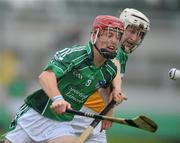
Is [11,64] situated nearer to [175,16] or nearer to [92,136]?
[175,16]

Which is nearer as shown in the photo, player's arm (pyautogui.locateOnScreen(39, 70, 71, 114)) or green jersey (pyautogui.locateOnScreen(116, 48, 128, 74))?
player's arm (pyautogui.locateOnScreen(39, 70, 71, 114))

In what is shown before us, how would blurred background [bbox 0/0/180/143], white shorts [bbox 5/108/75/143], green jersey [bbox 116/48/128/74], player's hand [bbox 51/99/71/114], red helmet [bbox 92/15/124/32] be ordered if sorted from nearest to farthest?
1. player's hand [bbox 51/99/71/114]
2. red helmet [bbox 92/15/124/32]
3. white shorts [bbox 5/108/75/143]
4. green jersey [bbox 116/48/128/74]
5. blurred background [bbox 0/0/180/143]

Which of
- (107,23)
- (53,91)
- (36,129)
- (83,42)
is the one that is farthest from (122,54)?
(83,42)

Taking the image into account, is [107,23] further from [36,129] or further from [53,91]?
[36,129]

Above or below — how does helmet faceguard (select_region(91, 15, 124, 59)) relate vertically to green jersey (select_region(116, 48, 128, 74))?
above

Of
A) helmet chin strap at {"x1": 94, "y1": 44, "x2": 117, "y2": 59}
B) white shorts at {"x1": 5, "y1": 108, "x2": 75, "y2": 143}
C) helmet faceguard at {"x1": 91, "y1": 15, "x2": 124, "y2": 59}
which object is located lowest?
white shorts at {"x1": 5, "y1": 108, "x2": 75, "y2": 143}

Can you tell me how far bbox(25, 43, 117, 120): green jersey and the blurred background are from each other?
7.63 meters

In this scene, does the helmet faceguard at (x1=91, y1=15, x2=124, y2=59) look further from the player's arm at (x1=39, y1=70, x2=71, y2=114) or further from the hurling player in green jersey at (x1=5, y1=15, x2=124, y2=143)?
the player's arm at (x1=39, y1=70, x2=71, y2=114)

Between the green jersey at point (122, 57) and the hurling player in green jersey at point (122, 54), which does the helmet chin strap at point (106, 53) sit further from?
the green jersey at point (122, 57)

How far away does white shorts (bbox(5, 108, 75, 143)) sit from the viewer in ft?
27.4

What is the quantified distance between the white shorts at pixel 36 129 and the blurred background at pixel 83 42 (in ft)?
25.0

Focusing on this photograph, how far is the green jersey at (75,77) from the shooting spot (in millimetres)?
8109

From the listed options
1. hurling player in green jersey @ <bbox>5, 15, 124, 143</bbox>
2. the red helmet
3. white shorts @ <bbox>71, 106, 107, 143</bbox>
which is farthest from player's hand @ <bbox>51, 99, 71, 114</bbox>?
white shorts @ <bbox>71, 106, 107, 143</bbox>

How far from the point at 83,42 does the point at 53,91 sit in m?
9.69
